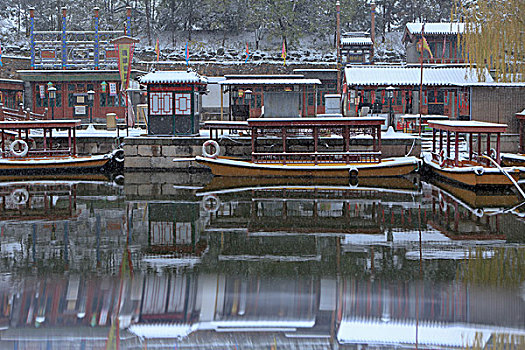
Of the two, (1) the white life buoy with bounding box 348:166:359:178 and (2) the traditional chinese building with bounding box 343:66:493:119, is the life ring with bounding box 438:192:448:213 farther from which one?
(2) the traditional chinese building with bounding box 343:66:493:119

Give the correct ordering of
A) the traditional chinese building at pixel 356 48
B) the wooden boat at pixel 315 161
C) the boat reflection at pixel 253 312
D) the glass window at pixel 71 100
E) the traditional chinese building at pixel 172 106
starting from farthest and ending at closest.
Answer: the traditional chinese building at pixel 356 48
the glass window at pixel 71 100
the traditional chinese building at pixel 172 106
the wooden boat at pixel 315 161
the boat reflection at pixel 253 312

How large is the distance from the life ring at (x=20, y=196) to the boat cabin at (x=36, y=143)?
577 cm

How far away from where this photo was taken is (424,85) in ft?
117

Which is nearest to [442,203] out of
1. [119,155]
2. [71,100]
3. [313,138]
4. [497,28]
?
[313,138]

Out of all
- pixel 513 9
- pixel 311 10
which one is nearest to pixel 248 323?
pixel 513 9

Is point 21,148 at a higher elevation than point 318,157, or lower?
higher

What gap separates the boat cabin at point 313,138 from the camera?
26.4 metres

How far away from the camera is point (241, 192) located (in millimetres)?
22031

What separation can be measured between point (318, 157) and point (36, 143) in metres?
14.0

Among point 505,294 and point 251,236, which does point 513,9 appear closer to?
point 251,236

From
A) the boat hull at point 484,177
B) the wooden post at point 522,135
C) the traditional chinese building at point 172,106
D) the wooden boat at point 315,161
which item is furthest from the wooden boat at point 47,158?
the wooden post at point 522,135

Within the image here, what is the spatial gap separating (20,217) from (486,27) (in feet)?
72.1

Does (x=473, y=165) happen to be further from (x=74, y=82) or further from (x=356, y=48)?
(x=74, y=82)

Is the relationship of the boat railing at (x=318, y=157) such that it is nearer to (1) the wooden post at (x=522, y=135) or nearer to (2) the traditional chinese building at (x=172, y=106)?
(2) the traditional chinese building at (x=172, y=106)
